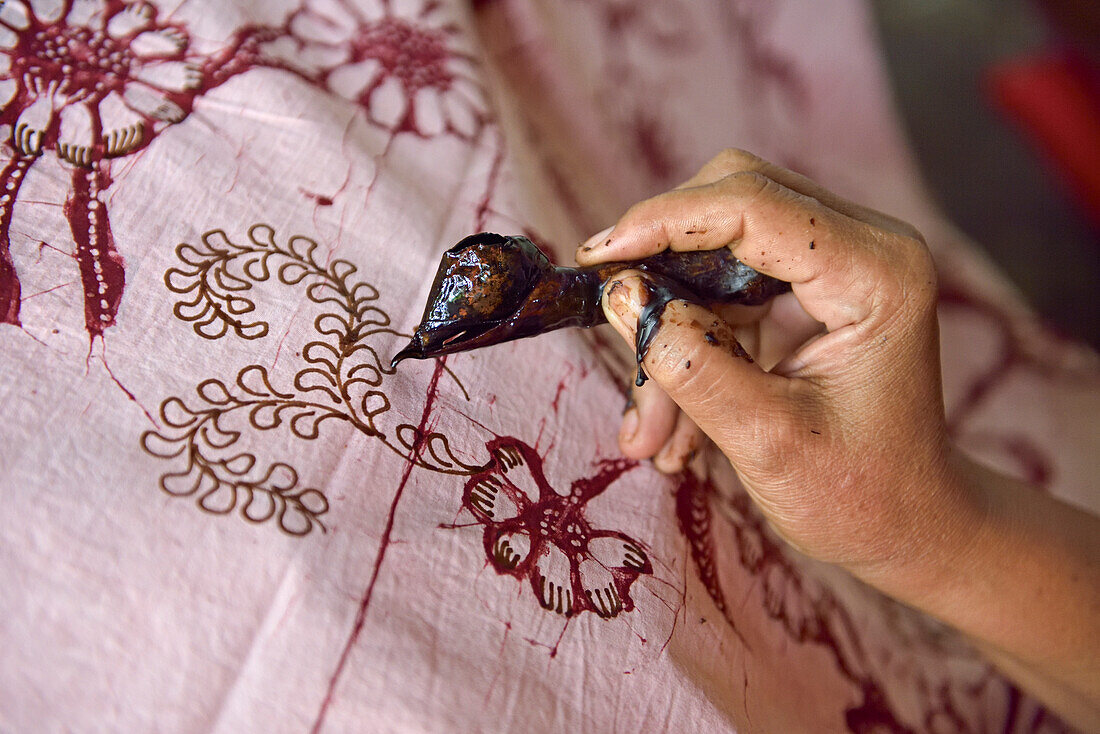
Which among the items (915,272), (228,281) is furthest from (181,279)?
(915,272)

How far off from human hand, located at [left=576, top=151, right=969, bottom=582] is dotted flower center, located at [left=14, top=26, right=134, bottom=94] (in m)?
0.53

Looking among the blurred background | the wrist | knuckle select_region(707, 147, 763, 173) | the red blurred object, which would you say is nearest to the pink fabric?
the wrist

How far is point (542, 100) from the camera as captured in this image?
1179mm

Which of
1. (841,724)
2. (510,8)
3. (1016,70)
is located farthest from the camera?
(1016,70)

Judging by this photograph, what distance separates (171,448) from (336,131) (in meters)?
0.41

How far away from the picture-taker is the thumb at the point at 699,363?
595 millimetres

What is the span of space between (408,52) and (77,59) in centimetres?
36

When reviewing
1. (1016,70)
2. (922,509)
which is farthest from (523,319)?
(1016,70)

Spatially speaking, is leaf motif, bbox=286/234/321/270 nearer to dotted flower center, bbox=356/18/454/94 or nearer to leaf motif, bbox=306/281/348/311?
leaf motif, bbox=306/281/348/311

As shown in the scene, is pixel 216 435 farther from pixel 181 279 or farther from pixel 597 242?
pixel 597 242

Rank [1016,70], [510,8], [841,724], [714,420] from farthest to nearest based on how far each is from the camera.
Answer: [1016,70]
[510,8]
[841,724]
[714,420]

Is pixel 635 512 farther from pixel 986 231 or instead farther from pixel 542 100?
pixel 986 231

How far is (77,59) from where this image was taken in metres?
0.77

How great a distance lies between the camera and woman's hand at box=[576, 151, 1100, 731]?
63cm
